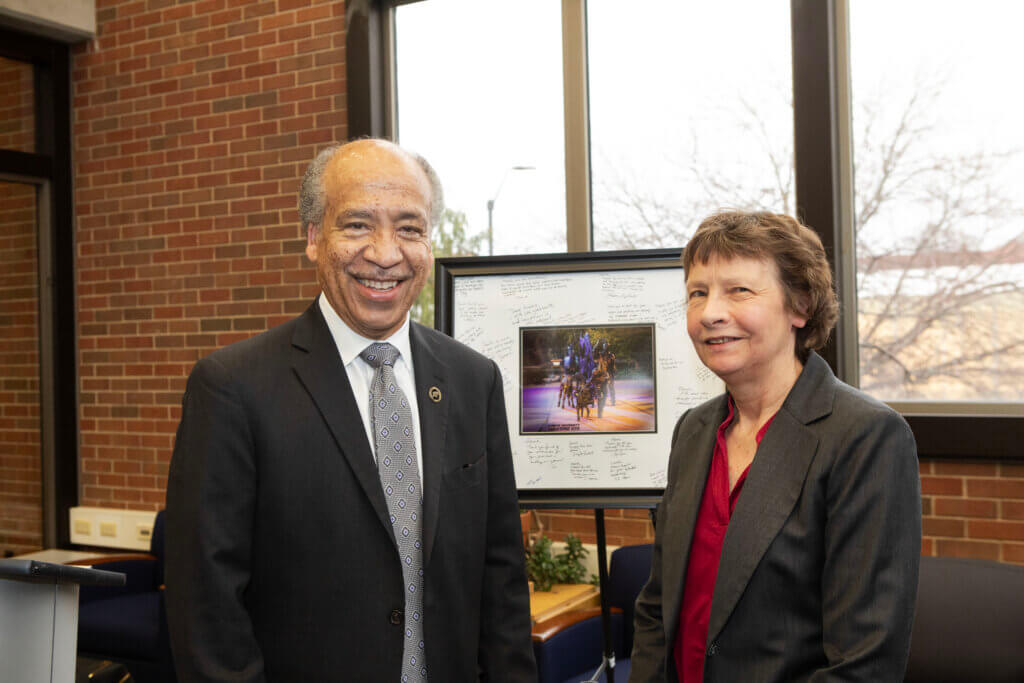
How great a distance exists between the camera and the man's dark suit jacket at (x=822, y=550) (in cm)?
138

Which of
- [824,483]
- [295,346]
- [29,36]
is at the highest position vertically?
[29,36]

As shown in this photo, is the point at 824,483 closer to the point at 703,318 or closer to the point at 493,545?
the point at 703,318

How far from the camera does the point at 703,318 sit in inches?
63.4

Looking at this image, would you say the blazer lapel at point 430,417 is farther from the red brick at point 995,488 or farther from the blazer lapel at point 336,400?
the red brick at point 995,488

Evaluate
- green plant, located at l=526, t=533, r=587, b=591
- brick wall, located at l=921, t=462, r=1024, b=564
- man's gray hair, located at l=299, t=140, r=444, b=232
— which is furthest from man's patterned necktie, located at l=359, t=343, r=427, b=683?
brick wall, located at l=921, t=462, r=1024, b=564

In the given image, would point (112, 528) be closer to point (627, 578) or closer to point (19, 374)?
point (19, 374)

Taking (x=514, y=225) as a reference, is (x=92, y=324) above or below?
below

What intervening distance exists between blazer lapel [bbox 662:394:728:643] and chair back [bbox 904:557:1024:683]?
4.19 feet

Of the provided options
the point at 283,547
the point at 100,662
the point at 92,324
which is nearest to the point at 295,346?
the point at 283,547

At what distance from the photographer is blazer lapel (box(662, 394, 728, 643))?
5.30ft

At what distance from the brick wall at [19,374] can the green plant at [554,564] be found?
2884 millimetres

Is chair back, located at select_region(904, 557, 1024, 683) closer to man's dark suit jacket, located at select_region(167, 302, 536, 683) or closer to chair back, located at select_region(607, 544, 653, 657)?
chair back, located at select_region(607, 544, 653, 657)

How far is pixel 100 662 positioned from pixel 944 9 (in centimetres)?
357

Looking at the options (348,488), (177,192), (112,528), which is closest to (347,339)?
(348,488)
